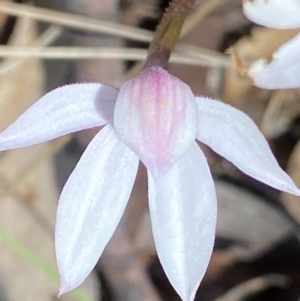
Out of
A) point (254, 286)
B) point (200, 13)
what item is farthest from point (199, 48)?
point (254, 286)

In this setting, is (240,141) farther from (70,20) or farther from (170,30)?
(70,20)

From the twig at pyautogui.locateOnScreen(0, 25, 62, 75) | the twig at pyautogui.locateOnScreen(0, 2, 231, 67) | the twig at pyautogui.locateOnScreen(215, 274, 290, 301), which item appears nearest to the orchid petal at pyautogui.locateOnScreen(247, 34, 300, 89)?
the twig at pyautogui.locateOnScreen(0, 2, 231, 67)

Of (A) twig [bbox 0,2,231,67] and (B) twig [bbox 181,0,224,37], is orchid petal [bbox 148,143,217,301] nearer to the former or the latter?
(A) twig [bbox 0,2,231,67]

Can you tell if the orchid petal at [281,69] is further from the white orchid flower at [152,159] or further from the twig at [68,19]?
the twig at [68,19]

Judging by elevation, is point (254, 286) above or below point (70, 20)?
below

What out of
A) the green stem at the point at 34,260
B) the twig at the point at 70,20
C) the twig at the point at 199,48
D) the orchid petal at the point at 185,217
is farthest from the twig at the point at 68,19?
the orchid petal at the point at 185,217

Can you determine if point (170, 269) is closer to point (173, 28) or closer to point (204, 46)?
point (173, 28)
